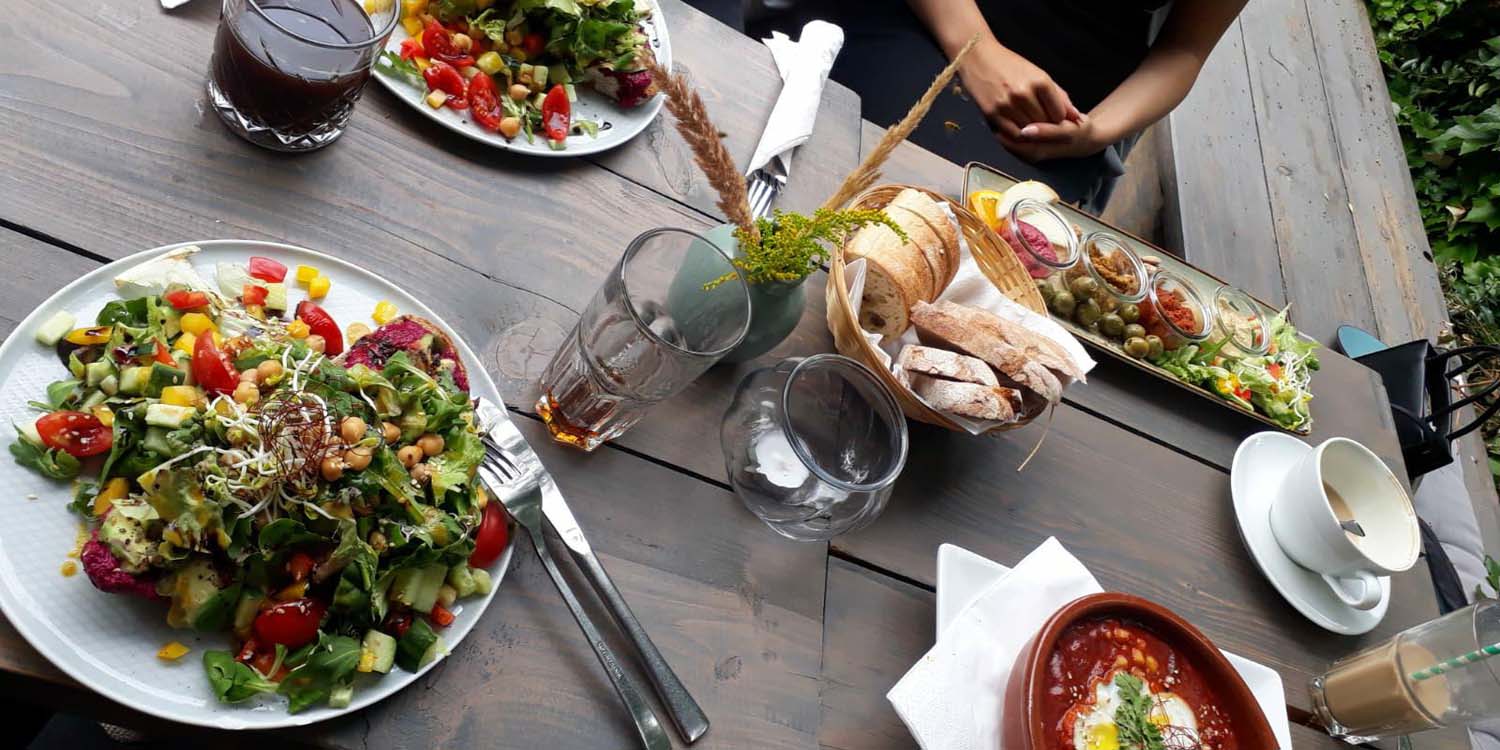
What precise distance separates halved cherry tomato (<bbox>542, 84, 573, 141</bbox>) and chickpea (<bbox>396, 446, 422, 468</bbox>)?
1.93 ft

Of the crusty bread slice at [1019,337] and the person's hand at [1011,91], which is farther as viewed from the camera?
the person's hand at [1011,91]

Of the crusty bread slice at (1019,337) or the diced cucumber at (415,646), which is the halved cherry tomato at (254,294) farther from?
the crusty bread slice at (1019,337)

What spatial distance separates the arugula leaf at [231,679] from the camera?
0.86m

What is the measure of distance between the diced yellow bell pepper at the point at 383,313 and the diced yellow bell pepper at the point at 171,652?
410 millimetres

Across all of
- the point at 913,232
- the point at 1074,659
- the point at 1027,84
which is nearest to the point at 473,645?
the point at 1074,659

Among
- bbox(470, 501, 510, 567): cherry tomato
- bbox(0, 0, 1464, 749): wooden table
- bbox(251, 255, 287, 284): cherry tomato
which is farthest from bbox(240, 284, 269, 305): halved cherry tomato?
bbox(470, 501, 510, 567): cherry tomato

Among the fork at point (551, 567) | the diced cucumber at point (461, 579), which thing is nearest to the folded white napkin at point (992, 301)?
the fork at point (551, 567)

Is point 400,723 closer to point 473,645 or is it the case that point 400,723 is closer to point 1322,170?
point 473,645

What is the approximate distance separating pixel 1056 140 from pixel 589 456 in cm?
167

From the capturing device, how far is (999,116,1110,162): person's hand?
237 centimetres

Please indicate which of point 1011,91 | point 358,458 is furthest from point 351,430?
point 1011,91

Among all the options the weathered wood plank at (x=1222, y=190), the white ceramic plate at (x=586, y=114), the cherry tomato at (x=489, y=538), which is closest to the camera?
the cherry tomato at (x=489, y=538)

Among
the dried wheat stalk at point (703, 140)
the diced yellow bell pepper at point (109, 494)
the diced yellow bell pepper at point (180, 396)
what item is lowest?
the diced yellow bell pepper at point (109, 494)

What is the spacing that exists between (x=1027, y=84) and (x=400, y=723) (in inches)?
79.9
